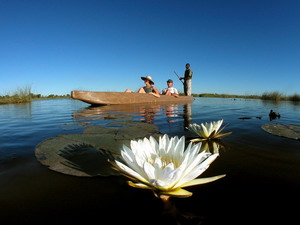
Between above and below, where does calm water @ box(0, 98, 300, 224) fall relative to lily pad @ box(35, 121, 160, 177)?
below

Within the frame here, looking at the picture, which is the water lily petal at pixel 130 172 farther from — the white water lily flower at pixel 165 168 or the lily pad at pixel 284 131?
the lily pad at pixel 284 131

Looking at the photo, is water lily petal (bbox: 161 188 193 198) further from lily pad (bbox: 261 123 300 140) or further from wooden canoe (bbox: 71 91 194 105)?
wooden canoe (bbox: 71 91 194 105)

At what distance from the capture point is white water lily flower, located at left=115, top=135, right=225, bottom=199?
743 millimetres

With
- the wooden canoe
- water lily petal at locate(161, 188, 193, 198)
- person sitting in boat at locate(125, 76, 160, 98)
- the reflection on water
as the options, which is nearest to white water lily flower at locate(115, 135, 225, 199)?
water lily petal at locate(161, 188, 193, 198)

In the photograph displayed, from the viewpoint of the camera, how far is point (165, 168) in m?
0.70

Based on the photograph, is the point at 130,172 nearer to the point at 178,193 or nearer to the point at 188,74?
the point at 178,193

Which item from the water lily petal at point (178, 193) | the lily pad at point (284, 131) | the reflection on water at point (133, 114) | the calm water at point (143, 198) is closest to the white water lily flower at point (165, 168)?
the water lily petal at point (178, 193)

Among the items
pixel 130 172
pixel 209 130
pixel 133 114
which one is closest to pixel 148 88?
pixel 133 114

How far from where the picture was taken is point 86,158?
140 cm

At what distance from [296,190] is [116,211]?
3.70 ft

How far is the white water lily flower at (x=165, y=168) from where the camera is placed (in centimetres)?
74

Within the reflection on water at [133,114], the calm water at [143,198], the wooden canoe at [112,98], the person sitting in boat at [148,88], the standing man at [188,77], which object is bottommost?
the calm water at [143,198]

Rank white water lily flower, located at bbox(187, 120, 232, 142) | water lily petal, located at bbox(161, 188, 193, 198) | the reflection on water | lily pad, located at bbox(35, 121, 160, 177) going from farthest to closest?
1. the reflection on water
2. white water lily flower, located at bbox(187, 120, 232, 142)
3. lily pad, located at bbox(35, 121, 160, 177)
4. water lily petal, located at bbox(161, 188, 193, 198)

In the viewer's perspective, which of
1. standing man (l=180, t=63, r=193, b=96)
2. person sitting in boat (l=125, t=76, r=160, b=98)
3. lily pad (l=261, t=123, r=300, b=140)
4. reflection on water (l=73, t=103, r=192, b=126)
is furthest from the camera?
standing man (l=180, t=63, r=193, b=96)
